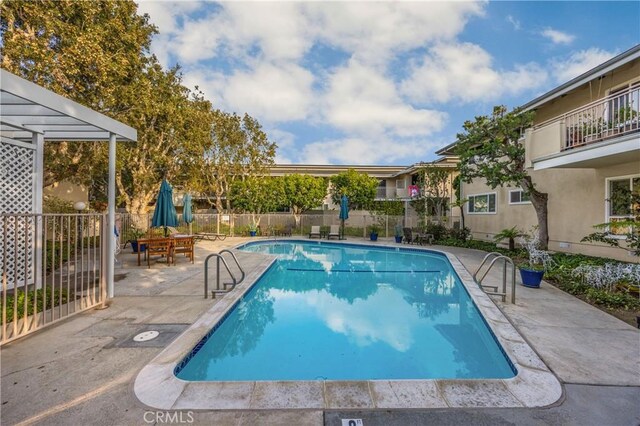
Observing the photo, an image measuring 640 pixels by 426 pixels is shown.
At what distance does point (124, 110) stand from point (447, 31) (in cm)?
1374

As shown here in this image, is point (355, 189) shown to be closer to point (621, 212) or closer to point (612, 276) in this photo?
point (621, 212)

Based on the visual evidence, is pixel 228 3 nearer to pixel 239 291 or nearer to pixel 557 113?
pixel 239 291

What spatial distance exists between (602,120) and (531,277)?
518 centimetres

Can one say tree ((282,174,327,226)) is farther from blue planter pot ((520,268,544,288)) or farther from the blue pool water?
blue planter pot ((520,268,544,288))

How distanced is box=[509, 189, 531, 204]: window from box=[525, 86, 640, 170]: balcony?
302 centimetres

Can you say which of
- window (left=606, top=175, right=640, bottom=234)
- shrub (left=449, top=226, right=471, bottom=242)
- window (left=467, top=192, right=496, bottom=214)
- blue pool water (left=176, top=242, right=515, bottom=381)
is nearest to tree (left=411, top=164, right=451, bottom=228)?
shrub (left=449, top=226, right=471, bottom=242)

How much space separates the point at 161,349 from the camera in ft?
12.6

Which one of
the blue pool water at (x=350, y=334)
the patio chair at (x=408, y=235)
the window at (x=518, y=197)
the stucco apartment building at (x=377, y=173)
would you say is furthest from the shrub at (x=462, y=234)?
the stucco apartment building at (x=377, y=173)

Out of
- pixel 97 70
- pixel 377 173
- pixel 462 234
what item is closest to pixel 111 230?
pixel 97 70

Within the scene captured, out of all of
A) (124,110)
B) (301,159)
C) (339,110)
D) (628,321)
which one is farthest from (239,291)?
(301,159)

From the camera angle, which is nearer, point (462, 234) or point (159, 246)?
point (159, 246)

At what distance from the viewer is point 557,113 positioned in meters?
11.5

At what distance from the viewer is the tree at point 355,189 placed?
2367 centimetres

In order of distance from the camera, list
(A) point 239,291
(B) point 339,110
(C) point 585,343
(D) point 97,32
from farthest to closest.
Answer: (B) point 339,110, (D) point 97,32, (A) point 239,291, (C) point 585,343
